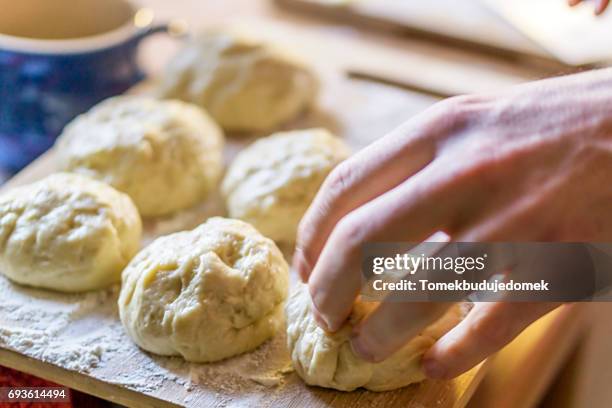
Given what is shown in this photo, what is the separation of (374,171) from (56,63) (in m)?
0.98

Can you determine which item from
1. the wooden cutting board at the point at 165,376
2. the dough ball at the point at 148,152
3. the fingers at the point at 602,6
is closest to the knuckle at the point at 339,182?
the wooden cutting board at the point at 165,376

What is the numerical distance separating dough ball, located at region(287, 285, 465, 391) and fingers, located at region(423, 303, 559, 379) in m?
0.07

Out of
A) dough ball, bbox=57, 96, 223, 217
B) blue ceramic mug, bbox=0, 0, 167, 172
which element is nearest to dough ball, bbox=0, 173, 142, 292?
dough ball, bbox=57, 96, 223, 217

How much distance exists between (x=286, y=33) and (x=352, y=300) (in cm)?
142

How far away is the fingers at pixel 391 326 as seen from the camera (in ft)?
3.05

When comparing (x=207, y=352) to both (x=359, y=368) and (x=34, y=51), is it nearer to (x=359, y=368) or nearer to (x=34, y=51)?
(x=359, y=368)

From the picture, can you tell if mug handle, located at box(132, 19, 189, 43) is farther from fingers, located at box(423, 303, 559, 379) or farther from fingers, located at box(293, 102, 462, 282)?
fingers, located at box(423, 303, 559, 379)

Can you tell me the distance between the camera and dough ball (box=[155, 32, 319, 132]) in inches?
74.7

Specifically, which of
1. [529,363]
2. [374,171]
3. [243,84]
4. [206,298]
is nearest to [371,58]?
[243,84]

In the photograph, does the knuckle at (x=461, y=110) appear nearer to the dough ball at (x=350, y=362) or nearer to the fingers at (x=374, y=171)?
the fingers at (x=374, y=171)

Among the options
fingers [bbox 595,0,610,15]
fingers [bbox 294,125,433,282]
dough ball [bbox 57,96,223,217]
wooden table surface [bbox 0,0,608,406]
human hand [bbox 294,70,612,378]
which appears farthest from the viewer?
wooden table surface [bbox 0,0,608,406]

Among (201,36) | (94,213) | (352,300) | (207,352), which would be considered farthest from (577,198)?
(201,36)

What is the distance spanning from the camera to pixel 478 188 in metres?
0.87

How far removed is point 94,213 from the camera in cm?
141
